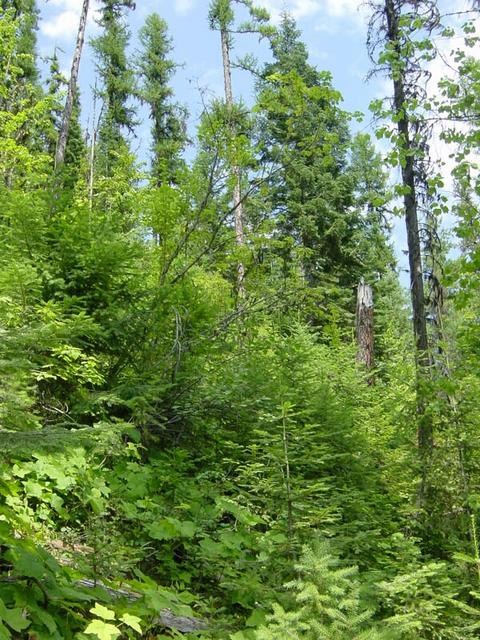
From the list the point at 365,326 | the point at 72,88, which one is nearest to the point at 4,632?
the point at 365,326

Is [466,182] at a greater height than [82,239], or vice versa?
[466,182]

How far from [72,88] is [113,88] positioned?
1408 centimetres

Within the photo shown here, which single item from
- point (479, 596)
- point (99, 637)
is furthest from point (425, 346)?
point (99, 637)

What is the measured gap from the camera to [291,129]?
663 cm

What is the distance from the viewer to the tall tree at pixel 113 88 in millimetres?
26720

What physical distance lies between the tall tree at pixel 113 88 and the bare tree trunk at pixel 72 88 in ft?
35.5

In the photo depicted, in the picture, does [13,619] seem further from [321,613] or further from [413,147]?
[413,147]

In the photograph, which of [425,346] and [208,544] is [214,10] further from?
[208,544]

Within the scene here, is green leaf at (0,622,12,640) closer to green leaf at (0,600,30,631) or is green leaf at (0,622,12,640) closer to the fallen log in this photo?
green leaf at (0,600,30,631)

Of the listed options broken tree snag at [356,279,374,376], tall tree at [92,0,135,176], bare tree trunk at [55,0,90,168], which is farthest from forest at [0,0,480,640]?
tall tree at [92,0,135,176]

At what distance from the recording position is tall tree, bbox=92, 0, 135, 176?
26720 millimetres

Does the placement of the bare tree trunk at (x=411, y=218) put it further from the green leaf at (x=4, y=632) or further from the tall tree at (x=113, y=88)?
the tall tree at (x=113, y=88)

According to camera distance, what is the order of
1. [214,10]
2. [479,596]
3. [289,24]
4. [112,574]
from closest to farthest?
[112,574] → [479,596] → [214,10] → [289,24]

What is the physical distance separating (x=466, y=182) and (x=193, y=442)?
418cm
